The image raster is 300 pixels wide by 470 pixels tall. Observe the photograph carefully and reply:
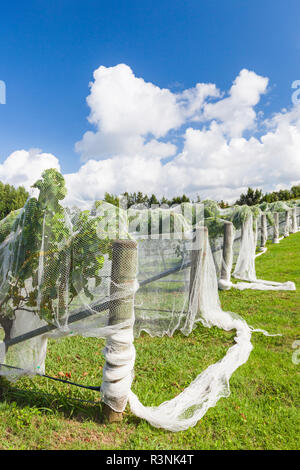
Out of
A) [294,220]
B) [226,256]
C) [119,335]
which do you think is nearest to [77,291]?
[119,335]

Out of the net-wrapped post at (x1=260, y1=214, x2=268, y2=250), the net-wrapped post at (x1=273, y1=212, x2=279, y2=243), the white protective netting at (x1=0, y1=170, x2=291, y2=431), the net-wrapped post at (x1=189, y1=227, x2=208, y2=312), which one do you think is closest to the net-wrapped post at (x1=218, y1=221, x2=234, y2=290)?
the net-wrapped post at (x1=189, y1=227, x2=208, y2=312)

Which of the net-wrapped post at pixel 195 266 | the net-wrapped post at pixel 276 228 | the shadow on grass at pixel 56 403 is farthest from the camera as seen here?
the net-wrapped post at pixel 276 228

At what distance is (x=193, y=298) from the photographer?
4191 millimetres

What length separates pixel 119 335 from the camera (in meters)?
2.16

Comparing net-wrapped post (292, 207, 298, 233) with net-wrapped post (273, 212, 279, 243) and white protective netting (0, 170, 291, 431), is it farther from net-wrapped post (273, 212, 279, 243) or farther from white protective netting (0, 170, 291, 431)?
white protective netting (0, 170, 291, 431)

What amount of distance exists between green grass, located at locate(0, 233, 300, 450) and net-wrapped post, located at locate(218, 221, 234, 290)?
2404 mm

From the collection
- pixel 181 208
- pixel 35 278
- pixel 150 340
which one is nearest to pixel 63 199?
pixel 35 278

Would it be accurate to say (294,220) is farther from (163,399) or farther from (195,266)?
(163,399)

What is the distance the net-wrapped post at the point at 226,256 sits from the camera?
647cm

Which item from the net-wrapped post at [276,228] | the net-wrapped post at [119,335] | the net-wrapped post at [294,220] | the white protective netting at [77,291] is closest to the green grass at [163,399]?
the white protective netting at [77,291]

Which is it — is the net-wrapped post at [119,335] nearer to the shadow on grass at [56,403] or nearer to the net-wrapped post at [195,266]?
the shadow on grass at [56,403]

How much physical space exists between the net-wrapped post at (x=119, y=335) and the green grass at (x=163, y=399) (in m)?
0.27

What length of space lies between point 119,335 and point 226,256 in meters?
4.84
